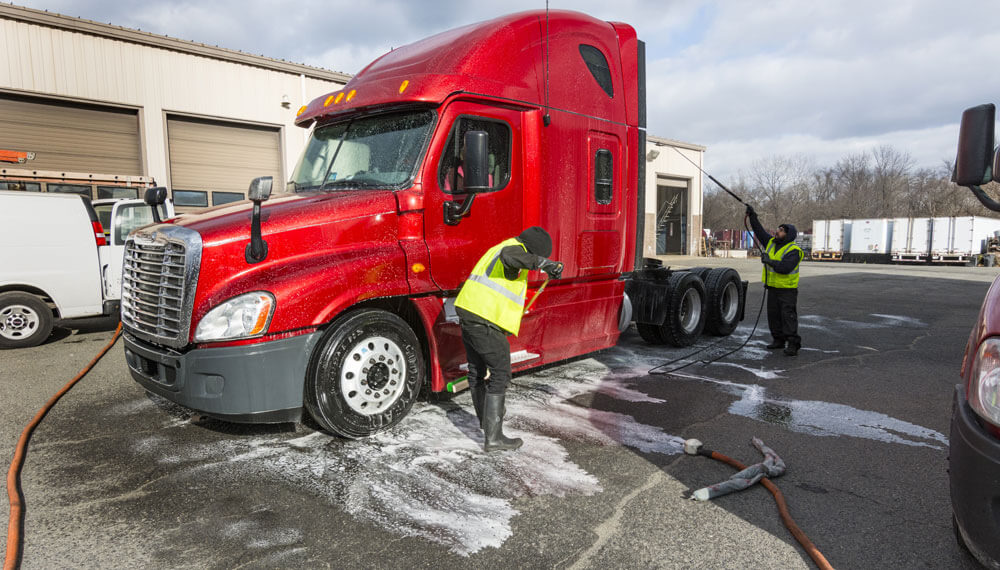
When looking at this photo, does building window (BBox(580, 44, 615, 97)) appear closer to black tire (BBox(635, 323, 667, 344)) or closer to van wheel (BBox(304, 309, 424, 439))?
black tire (BBox(635, 323, 667, 344))

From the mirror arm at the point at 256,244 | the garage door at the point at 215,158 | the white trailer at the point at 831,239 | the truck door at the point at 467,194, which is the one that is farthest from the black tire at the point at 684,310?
the white trailer at the point at 831,239

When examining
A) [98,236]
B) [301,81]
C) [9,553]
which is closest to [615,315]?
[9,553]

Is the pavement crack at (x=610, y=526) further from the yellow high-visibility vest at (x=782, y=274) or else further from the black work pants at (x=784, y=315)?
the yellow high-visibility vest at (x=782, y=274)

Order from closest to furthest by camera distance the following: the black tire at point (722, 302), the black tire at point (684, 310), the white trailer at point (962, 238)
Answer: the black tire at point (684, 310)
the black tire at point (722, 302)
the white trailer at point (962, 238)

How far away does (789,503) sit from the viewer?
3.41 meters

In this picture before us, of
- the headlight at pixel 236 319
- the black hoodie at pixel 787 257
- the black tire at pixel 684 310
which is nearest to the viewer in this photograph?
the headlight at pixel 236 319

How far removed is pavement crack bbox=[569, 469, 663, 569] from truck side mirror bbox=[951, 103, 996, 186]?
2.29 m

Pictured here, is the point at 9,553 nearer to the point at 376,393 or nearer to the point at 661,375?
the point at 376,393

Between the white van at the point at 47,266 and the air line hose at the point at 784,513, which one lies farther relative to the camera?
the white van at the point at 47,266

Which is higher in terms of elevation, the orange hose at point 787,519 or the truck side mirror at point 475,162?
the truck side mirror at point 475,162

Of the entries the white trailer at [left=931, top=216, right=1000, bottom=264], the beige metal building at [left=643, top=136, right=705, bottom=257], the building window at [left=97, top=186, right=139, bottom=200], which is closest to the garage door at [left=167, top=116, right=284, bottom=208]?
the building window at [left=97, top=186, right=139, bottom=200]

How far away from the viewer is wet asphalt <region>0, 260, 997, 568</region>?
9.58 feet

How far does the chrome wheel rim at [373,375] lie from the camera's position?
4.25 metres

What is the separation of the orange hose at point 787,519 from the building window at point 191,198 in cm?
1426
